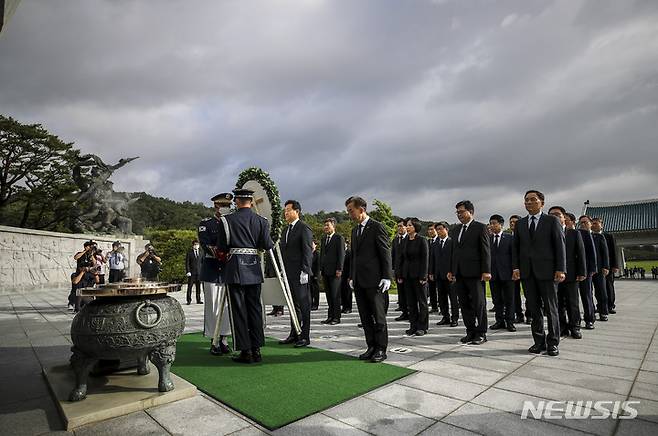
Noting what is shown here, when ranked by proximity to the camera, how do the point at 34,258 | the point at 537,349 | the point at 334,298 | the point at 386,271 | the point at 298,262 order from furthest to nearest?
the point at 34,258 → the point at 334,298 → the point at 298,262 → the point at 537,349 → the point at 386,271

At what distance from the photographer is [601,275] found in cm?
740

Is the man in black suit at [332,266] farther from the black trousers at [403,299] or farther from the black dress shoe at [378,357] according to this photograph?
the black dress shoe at [378,357]

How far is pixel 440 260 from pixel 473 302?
99.2 inches

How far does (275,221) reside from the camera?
738 cm

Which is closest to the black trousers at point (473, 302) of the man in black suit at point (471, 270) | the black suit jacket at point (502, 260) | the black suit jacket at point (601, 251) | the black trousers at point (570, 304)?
the man in black suit at point (471, 270)

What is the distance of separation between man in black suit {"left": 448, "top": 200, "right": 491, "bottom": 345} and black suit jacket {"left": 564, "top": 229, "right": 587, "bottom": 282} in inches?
60.0

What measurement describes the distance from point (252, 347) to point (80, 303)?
23.9ft

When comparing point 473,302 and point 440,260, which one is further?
point 440,260

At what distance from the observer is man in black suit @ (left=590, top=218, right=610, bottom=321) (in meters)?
7.32

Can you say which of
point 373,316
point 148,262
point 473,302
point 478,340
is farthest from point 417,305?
point 148,262

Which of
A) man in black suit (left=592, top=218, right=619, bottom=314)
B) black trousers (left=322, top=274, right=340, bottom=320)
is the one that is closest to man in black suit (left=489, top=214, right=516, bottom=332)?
man in black suit (left=592, top=218, right=619, bottom=314)

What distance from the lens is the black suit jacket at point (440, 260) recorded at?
7628 mm

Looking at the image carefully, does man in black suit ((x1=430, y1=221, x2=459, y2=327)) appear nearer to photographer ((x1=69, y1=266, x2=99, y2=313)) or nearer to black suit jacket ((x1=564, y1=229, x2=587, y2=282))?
black suit jacket ((x1=564, y1=229, x2=587, y2=282))

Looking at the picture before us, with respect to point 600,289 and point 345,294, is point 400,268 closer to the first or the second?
point 345,294
